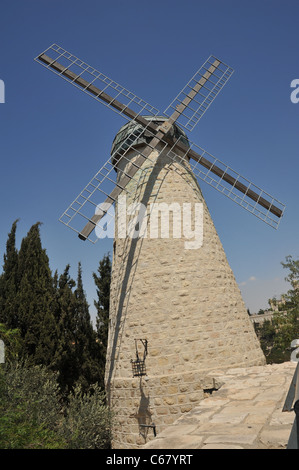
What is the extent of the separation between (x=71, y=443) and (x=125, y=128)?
775 centimetres

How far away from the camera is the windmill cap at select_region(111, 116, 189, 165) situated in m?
8.62

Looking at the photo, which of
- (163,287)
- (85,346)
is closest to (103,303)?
Result: (85,346)

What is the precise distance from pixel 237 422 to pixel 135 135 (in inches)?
289

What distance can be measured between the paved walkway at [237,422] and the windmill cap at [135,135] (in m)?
6.42

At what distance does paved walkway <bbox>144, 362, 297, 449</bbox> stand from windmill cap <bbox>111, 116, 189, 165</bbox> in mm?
6425

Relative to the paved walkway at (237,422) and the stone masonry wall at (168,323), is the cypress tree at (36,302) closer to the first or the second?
the stone masonry wall at (168,323)

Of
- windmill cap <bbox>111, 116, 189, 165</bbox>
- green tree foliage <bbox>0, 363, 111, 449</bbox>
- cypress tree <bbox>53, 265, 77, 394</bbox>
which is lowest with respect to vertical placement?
green tree foliage <bbox>0, 363, 111, 449</bbox>

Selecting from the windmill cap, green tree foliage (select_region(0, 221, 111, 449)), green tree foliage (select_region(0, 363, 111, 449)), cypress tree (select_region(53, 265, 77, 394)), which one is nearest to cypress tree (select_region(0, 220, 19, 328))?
green tree foliage (select_region(0, 221, 111, 449))

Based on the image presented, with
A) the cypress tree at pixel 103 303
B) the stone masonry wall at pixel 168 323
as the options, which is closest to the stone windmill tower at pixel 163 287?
the stone masonry wall at pixel 168 323

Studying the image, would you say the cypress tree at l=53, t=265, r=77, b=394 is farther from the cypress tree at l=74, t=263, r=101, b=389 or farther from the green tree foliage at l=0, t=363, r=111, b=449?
the green tree foliage at l=0, t=363, r=111, b=449

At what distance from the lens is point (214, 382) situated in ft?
19.9

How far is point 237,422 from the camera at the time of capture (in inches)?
114
